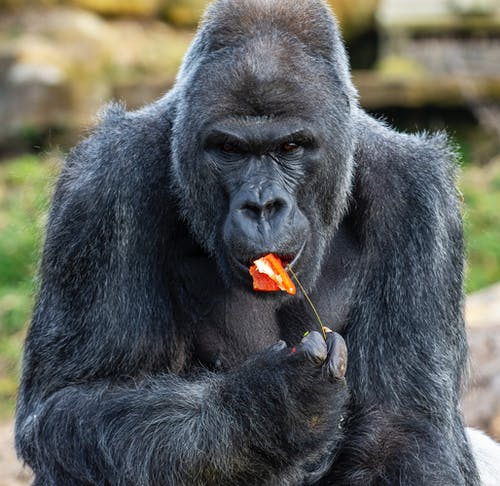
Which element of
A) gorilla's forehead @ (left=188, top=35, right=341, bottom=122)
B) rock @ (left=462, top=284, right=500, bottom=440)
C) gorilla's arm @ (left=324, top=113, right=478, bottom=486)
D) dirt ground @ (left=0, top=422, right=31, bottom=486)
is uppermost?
gorilla's forehead @ (left=188, top=35, right=341, bottom=122)

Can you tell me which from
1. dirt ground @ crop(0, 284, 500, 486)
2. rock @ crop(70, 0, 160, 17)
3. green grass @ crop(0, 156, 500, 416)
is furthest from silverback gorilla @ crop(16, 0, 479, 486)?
rock @ crop(70, 0, 160, 17)

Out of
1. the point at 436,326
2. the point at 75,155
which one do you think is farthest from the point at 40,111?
the point at 436,326

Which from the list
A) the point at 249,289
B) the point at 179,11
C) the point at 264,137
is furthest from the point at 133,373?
the point at 179,11

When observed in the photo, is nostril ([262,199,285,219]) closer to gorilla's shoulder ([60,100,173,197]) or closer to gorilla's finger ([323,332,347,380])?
gorilla's finger ([323,332,347,380])

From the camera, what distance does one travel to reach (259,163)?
523cm

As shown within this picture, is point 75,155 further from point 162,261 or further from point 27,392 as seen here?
point 27,392

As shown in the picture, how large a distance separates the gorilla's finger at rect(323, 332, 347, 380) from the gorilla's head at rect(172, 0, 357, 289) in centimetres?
39

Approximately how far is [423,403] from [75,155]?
2185 mm

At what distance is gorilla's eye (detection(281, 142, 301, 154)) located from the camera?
5293 millimetres

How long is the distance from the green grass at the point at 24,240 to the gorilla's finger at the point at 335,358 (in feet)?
14.6

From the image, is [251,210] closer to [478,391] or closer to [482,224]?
[478,391]

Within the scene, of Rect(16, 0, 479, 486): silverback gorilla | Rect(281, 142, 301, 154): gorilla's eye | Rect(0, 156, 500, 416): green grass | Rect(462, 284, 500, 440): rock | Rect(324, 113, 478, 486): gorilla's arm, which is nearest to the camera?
Rect(16, 0, 479, 486): silverback gorilla

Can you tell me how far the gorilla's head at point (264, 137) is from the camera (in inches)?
200

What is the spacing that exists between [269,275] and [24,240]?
6.85m
